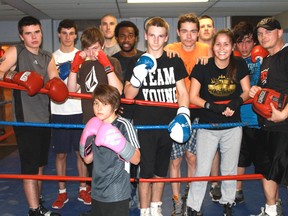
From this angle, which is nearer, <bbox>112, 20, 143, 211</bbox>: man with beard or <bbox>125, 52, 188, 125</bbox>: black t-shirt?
<bbox>125, 52, 188, 125</bbox>: black t-shirt

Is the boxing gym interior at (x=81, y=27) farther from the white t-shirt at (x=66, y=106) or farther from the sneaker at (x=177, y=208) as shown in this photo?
the white t-shirt at (x=66, y=106)

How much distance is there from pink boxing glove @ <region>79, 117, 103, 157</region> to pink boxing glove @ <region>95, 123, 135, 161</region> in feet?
0.34

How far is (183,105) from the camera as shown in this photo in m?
2.14

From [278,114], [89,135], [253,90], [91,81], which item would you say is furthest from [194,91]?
[89,135]

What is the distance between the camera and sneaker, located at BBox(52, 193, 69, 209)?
2.78 metres

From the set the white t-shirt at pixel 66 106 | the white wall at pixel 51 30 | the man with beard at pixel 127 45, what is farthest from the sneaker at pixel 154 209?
the white wall at pixel 51 30

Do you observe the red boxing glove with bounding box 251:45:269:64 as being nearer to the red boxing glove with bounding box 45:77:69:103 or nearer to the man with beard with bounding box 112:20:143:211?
the man with beard with bounding box 112:20:143:211

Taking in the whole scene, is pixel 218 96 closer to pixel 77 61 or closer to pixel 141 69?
pixel 141 69

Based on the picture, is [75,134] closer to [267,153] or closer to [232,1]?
[267,153]

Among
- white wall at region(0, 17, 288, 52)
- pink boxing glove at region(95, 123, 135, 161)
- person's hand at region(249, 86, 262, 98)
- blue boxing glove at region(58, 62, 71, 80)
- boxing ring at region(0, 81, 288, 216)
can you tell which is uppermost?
white wall at region(0, 17, 288, 52)

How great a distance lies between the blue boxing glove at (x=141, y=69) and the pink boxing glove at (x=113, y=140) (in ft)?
1.34

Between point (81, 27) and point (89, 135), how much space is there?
240 inches

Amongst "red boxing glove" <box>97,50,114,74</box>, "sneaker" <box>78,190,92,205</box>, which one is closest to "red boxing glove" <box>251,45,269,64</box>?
"red boxing glove" <box>97,50,114,74</box>

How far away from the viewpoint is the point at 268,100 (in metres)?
2.03
